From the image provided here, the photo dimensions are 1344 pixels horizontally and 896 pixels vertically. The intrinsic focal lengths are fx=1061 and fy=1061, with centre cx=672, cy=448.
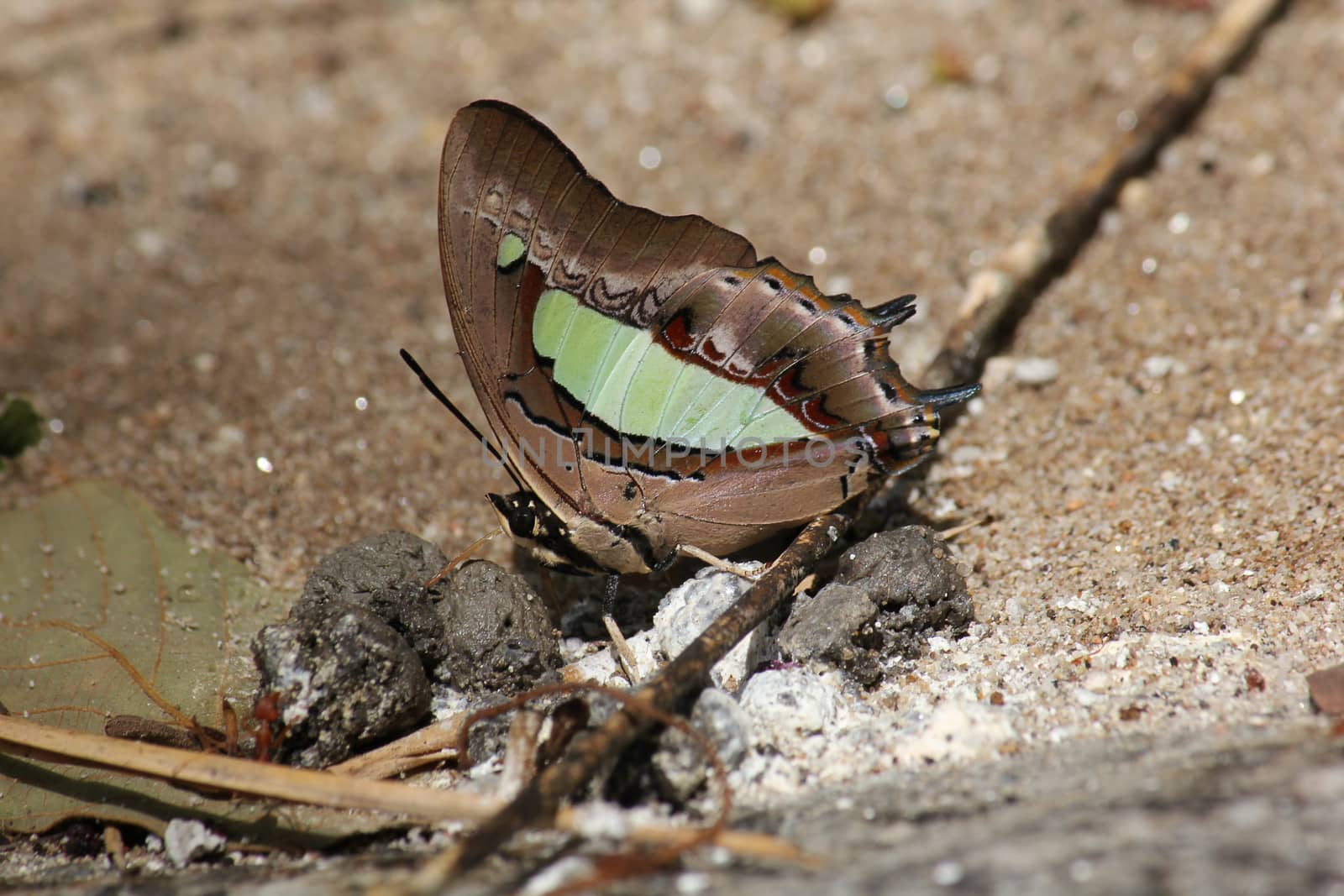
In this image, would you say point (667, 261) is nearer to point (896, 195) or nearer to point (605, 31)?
point (896, 195)

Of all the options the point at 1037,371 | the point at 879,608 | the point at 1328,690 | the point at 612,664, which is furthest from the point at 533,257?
the point at 1328,690

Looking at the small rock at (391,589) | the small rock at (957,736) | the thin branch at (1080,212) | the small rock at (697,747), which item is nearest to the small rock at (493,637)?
the small rock at (391,589)

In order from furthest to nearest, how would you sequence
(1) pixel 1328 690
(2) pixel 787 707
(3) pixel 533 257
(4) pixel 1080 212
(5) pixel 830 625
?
(4) pixel 1080 212
(3) pixel 533 257
(5) pixel 830 625
(2) pixel 787 707
(1) pixel 1328 690

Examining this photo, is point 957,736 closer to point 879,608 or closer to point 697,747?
point 879,608

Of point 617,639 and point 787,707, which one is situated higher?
point 617,639

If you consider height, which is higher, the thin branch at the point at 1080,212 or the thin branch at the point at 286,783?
the thin branch at the point at 1080,212

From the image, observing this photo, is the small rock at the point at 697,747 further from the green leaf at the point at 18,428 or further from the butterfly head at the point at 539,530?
the green leaf at the point at 18,428

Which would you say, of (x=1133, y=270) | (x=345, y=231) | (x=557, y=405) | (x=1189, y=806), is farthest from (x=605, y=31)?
(x=1189, y=806)
